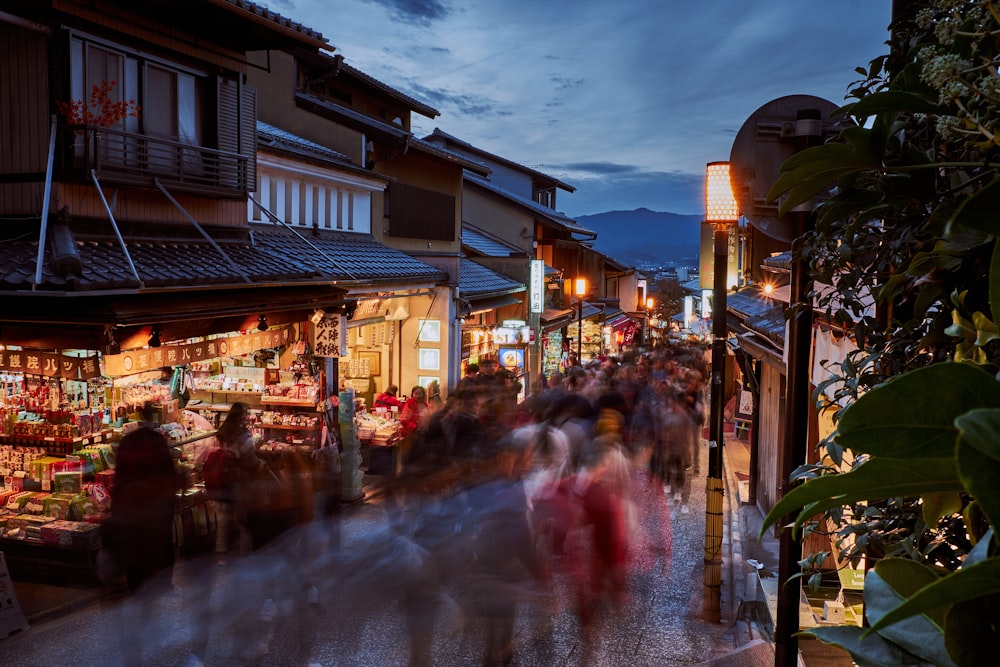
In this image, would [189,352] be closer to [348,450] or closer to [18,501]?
[18,501]

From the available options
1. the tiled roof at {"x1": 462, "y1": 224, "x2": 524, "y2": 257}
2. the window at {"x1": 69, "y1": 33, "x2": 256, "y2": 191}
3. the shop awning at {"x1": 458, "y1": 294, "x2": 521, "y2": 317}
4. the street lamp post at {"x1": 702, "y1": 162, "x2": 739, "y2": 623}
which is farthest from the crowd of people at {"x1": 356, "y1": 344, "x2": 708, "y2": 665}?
the tiled roof at {"x1": 462, "y1": 224, "x2": 524, "y2": 257}

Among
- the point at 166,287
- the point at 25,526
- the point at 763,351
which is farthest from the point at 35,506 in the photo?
the point at 763,351

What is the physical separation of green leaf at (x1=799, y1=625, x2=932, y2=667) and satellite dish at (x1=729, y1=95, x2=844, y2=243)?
141 inches

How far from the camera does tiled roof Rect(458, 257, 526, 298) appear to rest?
21.5 meters

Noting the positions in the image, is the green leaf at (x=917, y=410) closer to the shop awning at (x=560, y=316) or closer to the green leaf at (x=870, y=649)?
the green leaf at (x=870, y=649)

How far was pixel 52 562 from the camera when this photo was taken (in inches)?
390

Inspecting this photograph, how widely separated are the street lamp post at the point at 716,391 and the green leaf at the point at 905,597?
323 inches

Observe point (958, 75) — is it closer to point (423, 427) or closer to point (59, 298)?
point (423, 427)

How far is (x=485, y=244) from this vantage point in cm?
2939

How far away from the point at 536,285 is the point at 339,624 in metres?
19.0

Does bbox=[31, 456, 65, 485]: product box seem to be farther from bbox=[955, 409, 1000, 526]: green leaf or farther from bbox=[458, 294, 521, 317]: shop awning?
bbox=[955, 409, 1000, 526]: green leaf

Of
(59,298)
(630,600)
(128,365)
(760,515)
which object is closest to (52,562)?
(128,365)

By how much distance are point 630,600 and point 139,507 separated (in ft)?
20.1

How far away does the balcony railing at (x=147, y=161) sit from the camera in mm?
9852
